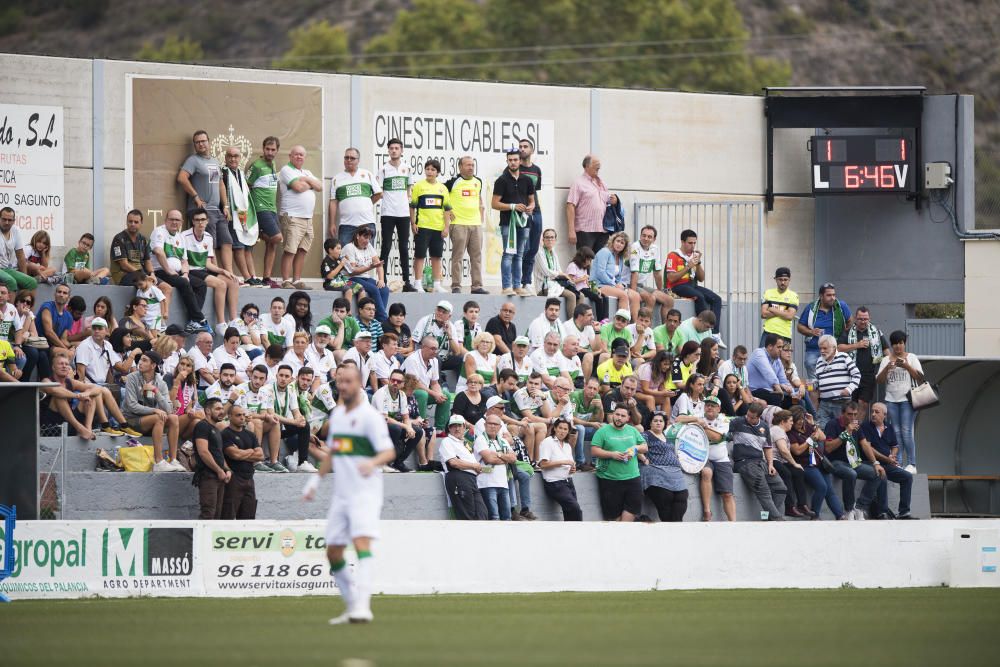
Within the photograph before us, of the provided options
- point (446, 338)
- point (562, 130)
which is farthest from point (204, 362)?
point (562, 130)

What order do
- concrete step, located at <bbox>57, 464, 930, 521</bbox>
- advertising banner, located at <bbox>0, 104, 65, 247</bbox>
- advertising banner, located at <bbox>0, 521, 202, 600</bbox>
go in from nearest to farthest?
advertising banner, located at <bbox>0, 521, 202, 600</bbox> → concrete step, located at <bbox>57, 464, 930, 521</bbox> → advertising banner, located at <bbox>0, 104, 65, 247</bbox>

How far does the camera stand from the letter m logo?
56.3ft

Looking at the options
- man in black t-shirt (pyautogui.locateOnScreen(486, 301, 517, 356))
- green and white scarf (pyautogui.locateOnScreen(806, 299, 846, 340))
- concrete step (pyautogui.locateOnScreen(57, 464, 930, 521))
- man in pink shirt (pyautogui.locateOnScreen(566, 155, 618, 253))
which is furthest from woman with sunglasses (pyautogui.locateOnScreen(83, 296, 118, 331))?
green and white scarf (pyautogui.locateOnScreen(806, 299, 846, 340))

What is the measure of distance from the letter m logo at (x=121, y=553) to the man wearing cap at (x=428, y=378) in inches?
199

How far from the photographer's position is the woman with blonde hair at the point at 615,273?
81.7ft

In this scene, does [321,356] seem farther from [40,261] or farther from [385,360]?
[40,261]

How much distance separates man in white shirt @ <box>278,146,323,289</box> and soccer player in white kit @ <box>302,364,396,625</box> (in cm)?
1150

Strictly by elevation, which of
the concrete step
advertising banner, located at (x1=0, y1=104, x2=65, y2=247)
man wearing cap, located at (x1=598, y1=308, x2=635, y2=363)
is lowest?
the concrete step

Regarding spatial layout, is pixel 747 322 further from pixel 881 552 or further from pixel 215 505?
pixel 215 505

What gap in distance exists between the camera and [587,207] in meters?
26.7

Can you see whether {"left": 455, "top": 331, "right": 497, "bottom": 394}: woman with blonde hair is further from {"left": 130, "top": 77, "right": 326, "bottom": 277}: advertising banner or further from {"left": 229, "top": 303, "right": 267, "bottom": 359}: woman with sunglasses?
{"left": 130, "top": 77, "right": 326, "bottom": 277}: advertising banner

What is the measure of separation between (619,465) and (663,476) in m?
0.69

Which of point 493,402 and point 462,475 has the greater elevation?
point 493,402

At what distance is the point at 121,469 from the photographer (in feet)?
62.8
